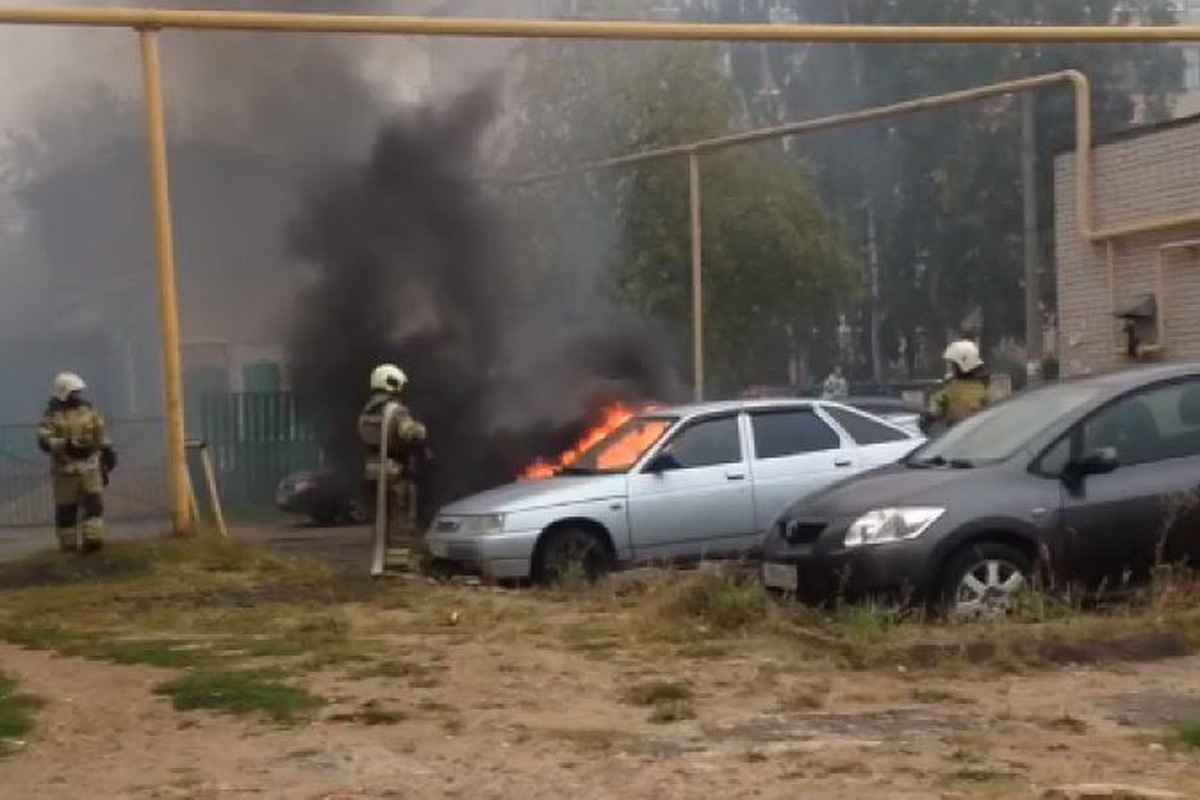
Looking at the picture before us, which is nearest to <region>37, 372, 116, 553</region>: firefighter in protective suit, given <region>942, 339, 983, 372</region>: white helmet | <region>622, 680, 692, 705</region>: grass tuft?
<region>942, 339, 983, 372</region>: white helmet

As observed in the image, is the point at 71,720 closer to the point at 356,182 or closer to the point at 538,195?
the point at 356,182

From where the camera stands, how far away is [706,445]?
13961mm

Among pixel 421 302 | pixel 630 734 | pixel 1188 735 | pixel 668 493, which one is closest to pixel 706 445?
pixel 668 493

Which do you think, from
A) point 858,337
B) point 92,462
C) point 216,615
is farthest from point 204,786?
point 858,337

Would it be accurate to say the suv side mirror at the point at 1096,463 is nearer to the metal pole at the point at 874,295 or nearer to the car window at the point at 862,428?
the car window at the point at 862,428

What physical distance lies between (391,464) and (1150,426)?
5.94 metres

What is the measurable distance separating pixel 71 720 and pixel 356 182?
14.7 meters

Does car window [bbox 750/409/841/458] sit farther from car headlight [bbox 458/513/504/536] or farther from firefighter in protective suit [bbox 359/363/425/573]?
firefighter in protective suit [bbox 359/363/425/573]

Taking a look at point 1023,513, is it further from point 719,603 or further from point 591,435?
point 591,435

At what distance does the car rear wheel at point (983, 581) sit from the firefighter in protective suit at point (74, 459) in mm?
7376

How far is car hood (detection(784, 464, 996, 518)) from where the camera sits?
970 centimetres

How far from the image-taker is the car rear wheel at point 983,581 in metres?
9.52

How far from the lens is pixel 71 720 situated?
25.7ft

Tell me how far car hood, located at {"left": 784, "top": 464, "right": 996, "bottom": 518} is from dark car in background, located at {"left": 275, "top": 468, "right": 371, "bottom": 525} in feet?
39.0
